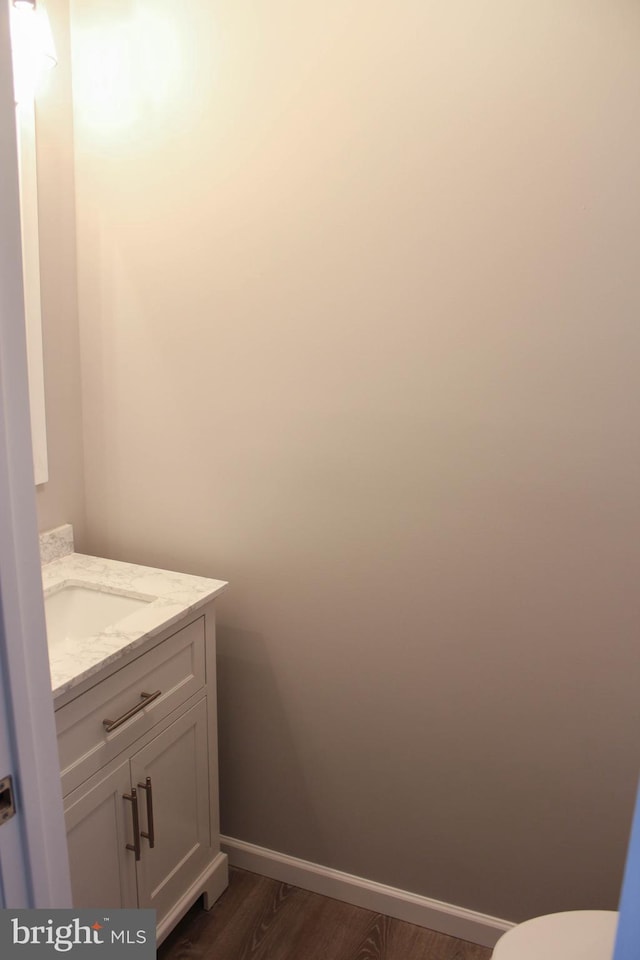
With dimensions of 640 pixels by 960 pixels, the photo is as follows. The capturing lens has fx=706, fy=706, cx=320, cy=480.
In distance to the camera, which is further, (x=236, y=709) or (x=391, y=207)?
(x=236, y=709)

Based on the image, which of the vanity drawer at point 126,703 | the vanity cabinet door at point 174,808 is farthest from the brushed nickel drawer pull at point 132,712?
the vanity cabinet door at point 174,808

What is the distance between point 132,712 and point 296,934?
824 mm

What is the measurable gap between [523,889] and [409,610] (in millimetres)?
747

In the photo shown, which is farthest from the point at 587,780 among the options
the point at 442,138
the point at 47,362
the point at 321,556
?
the point at 47,362

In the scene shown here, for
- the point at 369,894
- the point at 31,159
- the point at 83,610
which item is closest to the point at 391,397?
the point at 83,610

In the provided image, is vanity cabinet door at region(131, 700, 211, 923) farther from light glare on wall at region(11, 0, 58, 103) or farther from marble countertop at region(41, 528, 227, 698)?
light glare on wall at region(11, 0, 58, 103)

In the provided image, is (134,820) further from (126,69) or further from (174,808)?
(126,69)

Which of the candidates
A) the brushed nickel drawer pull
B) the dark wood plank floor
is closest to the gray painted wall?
the dark wood plank floor

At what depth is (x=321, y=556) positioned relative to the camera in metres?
1.81

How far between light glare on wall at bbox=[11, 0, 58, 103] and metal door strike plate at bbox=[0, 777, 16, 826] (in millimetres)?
1417

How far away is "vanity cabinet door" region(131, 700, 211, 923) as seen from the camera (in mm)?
1604

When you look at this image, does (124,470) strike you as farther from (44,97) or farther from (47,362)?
(44,97)

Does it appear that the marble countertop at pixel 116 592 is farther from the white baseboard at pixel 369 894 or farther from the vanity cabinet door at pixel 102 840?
the white baseboard at pixel 369 894

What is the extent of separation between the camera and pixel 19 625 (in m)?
0.82
